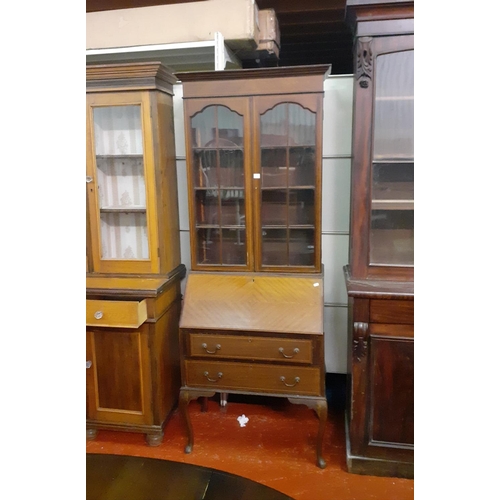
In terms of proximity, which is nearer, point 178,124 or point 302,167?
point 302,167

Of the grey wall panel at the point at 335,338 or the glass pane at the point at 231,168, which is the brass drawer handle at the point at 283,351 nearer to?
the grey wall panel at the point at 335,338

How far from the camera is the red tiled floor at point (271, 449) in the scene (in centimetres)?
174

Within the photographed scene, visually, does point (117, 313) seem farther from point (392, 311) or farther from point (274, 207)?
point (392, 311)

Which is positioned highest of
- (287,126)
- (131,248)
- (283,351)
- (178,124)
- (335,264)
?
(178,124)

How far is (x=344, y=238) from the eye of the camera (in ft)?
7.50

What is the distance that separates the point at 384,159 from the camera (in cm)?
177

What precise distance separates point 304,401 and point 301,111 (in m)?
1.31

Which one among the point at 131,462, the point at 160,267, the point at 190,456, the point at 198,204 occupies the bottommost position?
the point at 190,456

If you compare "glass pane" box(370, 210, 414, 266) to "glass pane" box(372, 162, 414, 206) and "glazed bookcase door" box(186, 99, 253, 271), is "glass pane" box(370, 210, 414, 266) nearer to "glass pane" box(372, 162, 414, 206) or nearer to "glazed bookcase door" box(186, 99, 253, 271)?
"glass pane" box(372, 162, 414, 206)

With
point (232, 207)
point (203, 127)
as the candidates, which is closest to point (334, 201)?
point (232, 207)

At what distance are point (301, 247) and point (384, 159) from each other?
557 mm

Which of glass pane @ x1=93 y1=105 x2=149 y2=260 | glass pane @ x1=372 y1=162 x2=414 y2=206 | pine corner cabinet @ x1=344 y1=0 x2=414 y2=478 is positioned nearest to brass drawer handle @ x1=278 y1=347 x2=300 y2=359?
pine corner cabinet @ x1=344 y1=0 x2=414 y2=478
